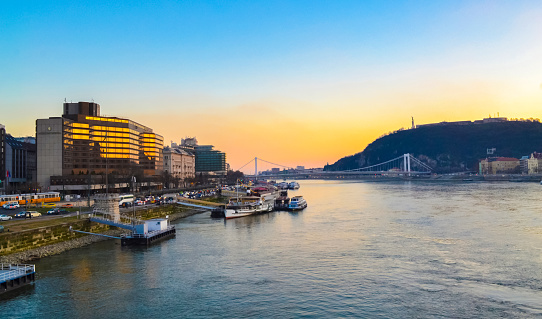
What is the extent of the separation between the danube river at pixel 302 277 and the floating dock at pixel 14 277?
597mm

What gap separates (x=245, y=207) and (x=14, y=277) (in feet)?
162

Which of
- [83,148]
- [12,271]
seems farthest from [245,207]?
[83,148]

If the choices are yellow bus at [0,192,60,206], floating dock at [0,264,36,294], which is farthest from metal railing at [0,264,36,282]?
yellow bus at [0,192,60,206]

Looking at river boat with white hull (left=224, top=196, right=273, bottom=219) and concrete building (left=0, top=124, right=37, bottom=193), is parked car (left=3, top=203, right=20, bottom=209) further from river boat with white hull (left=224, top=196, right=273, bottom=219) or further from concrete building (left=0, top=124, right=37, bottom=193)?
concrete building (left=0, top=124, right=37, bottom=193)

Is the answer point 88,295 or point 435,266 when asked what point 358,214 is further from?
point 88,295

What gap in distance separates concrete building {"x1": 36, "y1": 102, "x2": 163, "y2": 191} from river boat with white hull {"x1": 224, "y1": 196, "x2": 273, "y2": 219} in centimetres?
3717

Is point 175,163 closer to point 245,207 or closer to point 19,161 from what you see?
point 19,161

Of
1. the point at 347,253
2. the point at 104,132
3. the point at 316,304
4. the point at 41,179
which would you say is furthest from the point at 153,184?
the point at 316,304

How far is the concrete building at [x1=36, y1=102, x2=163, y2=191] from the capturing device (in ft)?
348

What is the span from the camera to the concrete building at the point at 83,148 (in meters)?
106

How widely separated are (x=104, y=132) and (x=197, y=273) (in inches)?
3856

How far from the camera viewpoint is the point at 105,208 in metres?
48.0

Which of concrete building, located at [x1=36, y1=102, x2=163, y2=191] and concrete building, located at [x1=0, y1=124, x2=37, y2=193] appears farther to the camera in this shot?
concrete building, located at [x1=0, y1=124, x2=37, y2=193]

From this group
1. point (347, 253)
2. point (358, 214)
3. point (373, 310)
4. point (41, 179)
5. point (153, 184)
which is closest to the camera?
point (373, 310)
